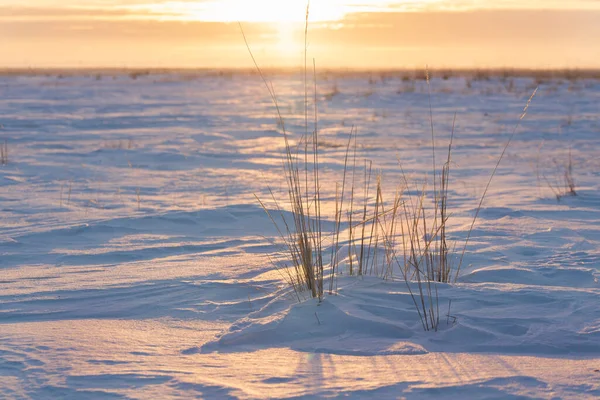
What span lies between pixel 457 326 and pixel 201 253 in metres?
1.85

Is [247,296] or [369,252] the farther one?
[369,252]

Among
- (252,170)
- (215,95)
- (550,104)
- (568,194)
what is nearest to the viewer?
(568,194)

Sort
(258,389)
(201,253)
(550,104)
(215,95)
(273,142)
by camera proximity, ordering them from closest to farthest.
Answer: (258,389), (201,253), (273,142), (550,104), (215,95)

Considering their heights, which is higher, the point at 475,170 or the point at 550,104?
the point at 550,104

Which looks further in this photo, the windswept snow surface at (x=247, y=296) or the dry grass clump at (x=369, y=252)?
the dry grass clump at (x=369, y=252)

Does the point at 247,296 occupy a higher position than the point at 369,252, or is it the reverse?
the point at 369,252

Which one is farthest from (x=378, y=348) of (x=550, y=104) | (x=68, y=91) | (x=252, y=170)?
(x=68, y=91)

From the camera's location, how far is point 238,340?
8.59 ft

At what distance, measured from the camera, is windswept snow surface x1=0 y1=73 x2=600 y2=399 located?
224 cm

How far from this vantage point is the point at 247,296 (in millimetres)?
3219

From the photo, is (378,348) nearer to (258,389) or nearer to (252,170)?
(258,389)

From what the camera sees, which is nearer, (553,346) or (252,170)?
(553,346)

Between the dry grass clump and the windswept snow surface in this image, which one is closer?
the windswept snow surface

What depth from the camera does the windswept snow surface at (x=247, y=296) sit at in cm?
224
